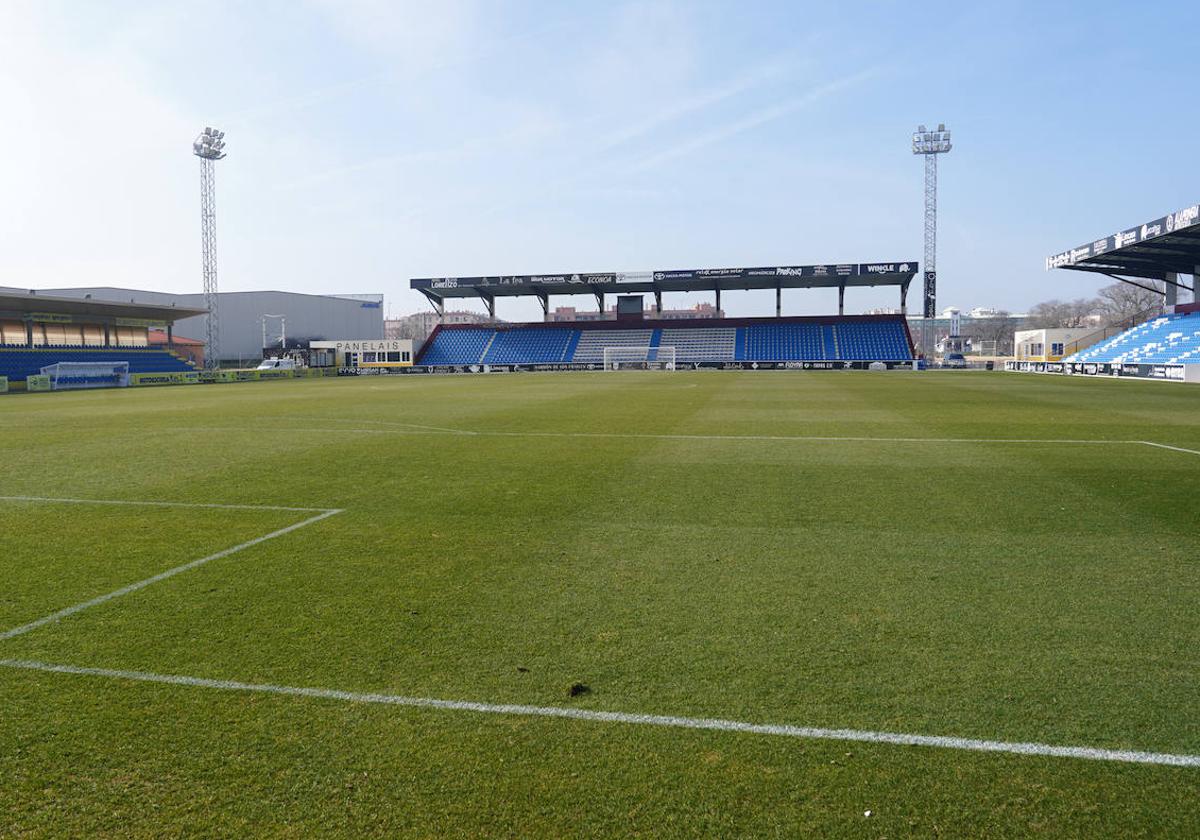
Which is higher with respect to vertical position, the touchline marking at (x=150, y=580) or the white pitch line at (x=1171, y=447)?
the white pitch line at (x=1171, y=447)

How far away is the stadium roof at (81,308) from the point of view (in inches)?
1836

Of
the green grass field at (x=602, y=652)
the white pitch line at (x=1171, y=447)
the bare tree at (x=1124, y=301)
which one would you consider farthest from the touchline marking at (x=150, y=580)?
the bare tree at (x=1124, y=301)

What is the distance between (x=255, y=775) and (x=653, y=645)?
2.17m

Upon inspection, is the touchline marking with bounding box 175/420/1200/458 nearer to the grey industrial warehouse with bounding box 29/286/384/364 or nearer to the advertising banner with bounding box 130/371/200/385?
the advertising banner with bounding box 130/371/200/385

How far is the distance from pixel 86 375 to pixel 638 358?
43.6 m

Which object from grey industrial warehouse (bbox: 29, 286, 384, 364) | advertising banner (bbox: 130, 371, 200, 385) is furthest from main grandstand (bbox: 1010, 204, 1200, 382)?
grey industrial warehouse (bbox: 29, 286, 384, 364)

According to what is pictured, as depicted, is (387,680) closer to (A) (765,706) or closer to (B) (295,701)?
(B) (295,701)

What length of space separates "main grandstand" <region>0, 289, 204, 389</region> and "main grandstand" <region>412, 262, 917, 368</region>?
74.0 feet

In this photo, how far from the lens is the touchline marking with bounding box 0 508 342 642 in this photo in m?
4.72

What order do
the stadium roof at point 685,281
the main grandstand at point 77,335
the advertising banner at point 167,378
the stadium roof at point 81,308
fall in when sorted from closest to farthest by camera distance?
the stadium roof at point 81,308 → the main grandstand at point 77,335 → the advertising banner at point 167,378 → the stadium roof at point 685,281

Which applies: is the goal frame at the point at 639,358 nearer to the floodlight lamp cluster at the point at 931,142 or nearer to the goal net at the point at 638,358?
the goal net at the point at 638,358

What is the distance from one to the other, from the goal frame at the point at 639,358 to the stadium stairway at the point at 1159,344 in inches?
1296

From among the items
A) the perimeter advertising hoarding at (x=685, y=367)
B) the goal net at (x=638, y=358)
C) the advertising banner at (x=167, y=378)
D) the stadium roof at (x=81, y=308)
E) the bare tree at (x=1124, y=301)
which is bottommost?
the advertising banner at (x=167, y=378)

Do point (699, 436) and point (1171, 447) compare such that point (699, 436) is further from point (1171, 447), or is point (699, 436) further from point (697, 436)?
point (1171, 447)
